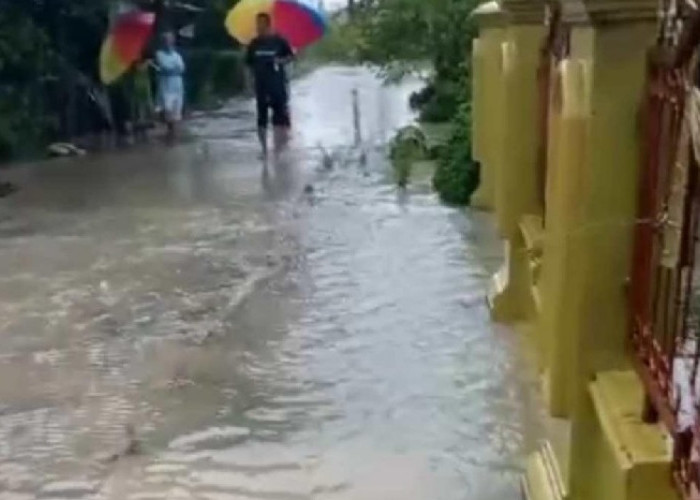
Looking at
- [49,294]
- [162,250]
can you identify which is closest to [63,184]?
[162,250]

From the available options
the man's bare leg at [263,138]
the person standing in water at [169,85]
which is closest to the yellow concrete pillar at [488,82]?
the man's bare leg at [263,138]

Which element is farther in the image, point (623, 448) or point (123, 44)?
point (123, 44)

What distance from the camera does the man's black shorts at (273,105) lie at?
16.6 meters

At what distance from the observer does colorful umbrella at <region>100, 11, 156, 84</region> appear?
1722 centimetres

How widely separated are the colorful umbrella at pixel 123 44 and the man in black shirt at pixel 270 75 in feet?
4.44

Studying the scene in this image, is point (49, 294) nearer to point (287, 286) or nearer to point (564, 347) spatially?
point (287, 286)

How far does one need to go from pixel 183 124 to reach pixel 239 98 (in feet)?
15.3

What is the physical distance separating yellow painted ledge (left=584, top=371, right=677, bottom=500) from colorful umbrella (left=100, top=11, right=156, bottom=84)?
538 inches

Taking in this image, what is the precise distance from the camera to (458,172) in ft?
36.4

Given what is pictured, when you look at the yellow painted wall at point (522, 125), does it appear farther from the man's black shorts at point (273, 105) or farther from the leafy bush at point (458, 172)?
the man's black shorts at point (273, 105)

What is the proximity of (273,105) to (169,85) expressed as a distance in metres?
2.08

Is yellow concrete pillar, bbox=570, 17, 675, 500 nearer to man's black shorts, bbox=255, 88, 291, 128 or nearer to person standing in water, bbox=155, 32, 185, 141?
man's black shorts, bbox=255, 88, 291, 128

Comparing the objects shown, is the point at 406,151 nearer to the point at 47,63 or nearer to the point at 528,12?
the point at 47,63

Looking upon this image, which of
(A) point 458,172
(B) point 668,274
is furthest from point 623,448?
(A) point 458,172
